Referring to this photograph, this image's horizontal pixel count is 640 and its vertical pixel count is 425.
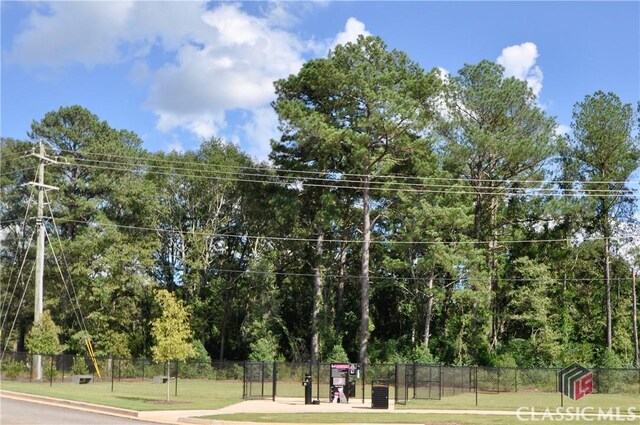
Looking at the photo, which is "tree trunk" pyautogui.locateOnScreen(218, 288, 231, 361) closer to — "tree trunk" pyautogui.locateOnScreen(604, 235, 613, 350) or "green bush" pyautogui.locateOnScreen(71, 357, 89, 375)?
"green bush" pyautogui.locateOnScreen(71, 357, 89, 375)

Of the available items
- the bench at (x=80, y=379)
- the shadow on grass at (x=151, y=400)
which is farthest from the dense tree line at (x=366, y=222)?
the shadow on grass at (x=151, y=400)

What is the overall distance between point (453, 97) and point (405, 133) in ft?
19.0

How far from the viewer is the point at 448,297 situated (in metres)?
56.4

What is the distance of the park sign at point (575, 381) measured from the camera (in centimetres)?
3047

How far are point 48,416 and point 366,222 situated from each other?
34119mm

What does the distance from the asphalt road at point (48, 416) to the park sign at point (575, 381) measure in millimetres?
18062

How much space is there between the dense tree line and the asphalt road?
2774cm

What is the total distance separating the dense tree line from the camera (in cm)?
5225

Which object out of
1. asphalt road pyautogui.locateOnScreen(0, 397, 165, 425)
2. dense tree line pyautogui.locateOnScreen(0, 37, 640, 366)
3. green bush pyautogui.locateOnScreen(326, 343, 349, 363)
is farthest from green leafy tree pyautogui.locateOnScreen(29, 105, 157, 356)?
asphalt road pyautogui.locateOnScreen(0, 397, 165, 425)

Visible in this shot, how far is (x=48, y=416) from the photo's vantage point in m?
21.7

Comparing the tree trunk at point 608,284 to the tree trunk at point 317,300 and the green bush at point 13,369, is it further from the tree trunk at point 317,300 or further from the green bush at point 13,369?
the green bush at point 13,369

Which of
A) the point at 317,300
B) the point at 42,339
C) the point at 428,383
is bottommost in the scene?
the point at 428,383

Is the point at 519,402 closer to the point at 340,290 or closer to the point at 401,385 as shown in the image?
the point at 401,385

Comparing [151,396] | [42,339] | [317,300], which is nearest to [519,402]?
[151,396]
